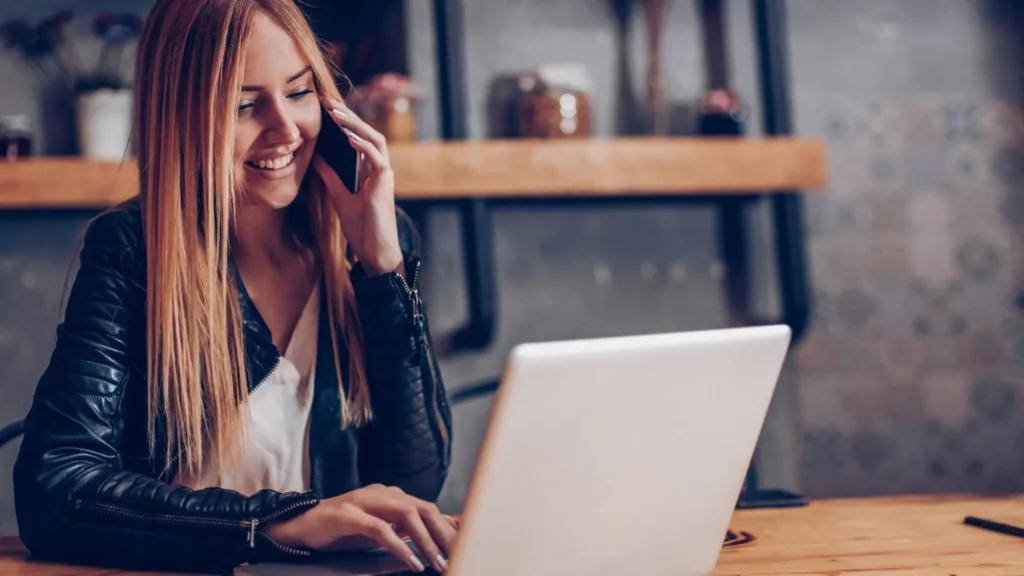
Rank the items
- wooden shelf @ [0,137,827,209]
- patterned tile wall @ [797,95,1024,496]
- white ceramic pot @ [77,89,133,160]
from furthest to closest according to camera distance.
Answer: patterned tile wall @ [797,95,1024,496], white ceramic pot @ [77,89,133,160], wooden shelf @ [0,137,827,209]

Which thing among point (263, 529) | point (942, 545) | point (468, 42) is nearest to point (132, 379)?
point (263, 529)

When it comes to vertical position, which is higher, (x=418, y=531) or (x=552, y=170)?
(x=552, y=170)

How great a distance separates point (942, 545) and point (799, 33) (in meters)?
1.98

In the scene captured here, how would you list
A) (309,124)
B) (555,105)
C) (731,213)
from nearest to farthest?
1. (309,124)
2. (555,105)
3. (731,213)

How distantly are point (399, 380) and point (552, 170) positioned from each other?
A: 109 cm

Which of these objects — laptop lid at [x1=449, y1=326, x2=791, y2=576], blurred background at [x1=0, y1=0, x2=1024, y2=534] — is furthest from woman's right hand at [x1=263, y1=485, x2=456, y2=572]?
blurred background at [x1=0, y1=0, x2=1024, y2=534]

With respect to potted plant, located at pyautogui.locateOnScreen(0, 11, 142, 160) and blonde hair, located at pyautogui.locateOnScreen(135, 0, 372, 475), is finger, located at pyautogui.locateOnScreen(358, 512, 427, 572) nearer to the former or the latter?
blonde hair, located at pyautogui.locateOnScreen(135, 0, 372, 475)

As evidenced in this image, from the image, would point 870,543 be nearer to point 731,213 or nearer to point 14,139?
point 731,213

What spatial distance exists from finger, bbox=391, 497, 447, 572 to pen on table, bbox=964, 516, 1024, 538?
0.60m

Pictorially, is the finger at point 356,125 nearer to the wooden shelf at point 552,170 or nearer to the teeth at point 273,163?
the teeth at point 273,163

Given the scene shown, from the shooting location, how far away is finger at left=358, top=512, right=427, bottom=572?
895 millimetres

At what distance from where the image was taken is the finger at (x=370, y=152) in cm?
138

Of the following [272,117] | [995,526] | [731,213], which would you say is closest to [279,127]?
[272,117]

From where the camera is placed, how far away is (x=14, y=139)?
234cm
